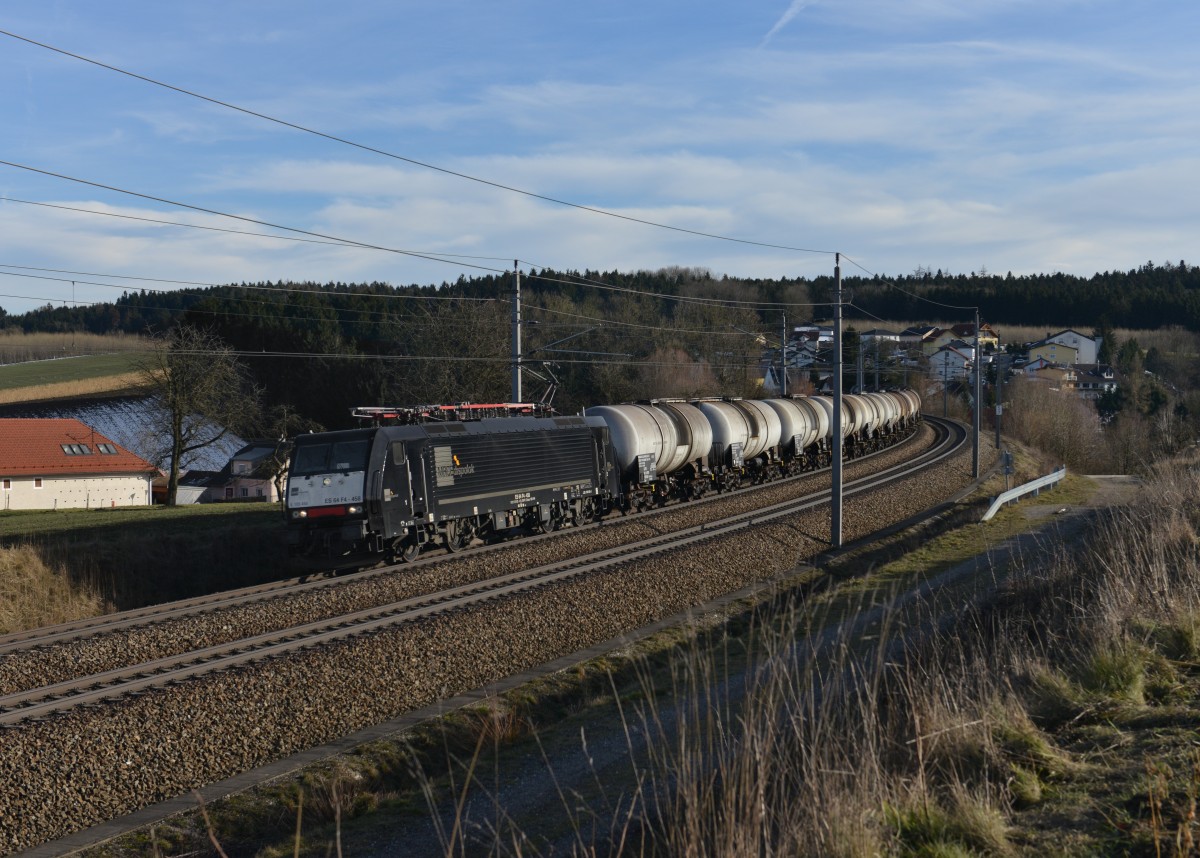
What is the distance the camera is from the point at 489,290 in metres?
98.3

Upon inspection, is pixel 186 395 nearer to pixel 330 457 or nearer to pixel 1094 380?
pixel 330 457

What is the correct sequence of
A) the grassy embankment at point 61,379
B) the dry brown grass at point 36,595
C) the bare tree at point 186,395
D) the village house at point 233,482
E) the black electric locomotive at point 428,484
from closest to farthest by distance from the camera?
the dry brown grass at point 36,595 < the black electric locomotive at point 428,484 < the bare tree at point 186,395 < the village house at point 233,482 < the grassy embankment at point 61,379

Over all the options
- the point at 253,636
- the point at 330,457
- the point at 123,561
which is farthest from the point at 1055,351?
the point at 253,636

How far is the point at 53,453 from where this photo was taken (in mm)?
46250

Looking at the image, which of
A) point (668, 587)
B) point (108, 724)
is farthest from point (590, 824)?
point (668, 587)

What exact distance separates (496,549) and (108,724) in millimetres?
13745

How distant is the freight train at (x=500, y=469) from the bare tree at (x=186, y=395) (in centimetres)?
1755

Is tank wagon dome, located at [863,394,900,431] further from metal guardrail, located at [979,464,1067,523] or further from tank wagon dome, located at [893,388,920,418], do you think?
metal guardrail, located at [979,464,1067,523]

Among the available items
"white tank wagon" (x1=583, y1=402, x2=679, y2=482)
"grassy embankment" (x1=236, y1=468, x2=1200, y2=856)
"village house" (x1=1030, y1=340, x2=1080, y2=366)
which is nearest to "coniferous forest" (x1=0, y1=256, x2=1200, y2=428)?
"white tank wagon" (x1=583, y1=402, x2=679, y2=482)

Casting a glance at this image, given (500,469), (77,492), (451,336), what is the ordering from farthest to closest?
1. (451,336)
2. (77,492)
3. (500,469)

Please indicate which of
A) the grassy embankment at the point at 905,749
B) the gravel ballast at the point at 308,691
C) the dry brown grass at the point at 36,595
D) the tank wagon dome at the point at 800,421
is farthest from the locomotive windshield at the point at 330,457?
the tank wagon dome at the point at 800,421

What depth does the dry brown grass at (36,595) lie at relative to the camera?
19938mm

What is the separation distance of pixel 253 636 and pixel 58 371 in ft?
250

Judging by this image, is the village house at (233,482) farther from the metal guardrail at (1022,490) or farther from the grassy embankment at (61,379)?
the metal guardrail at (1022,490)
